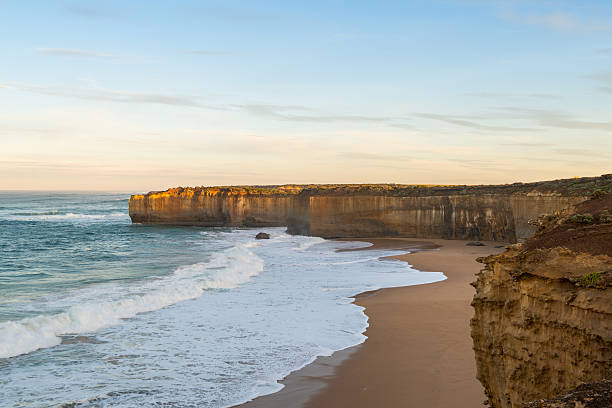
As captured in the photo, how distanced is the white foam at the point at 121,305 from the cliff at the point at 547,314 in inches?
426

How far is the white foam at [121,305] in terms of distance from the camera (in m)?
13.7

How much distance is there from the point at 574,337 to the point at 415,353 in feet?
22.7

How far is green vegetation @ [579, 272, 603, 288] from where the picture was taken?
5.75 meters

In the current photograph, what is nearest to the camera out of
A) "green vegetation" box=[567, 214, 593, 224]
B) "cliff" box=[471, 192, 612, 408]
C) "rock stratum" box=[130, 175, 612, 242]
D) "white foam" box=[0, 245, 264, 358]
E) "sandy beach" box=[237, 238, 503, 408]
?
"cliff" box=[471, 192, 612, 408]

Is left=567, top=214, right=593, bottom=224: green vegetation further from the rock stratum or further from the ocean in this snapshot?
the rock stratum

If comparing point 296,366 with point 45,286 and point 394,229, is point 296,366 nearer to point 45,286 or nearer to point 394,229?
point 45,286

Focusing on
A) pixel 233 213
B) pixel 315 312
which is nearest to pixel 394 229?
pixel 233 213

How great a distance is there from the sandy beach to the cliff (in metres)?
2.50

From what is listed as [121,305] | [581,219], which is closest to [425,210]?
[121,305]

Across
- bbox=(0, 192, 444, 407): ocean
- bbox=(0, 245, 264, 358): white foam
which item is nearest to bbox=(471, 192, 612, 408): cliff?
bbox=(0, 192, 444, 407): ocean

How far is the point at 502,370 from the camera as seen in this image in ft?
23.1

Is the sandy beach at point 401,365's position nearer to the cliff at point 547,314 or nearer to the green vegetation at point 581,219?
the cliff at point 547,314

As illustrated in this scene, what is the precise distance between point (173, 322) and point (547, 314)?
11.7 metres

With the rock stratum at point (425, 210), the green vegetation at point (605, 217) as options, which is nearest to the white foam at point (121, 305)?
the green vegetation at point (605, 217)
